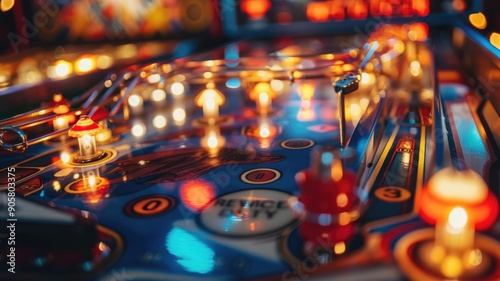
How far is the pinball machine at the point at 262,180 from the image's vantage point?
1.03m

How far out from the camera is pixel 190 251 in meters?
1.13

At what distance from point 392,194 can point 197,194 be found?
0.61 meters

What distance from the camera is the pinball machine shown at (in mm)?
1031

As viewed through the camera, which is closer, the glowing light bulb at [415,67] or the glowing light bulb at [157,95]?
the glowing light bulb at [415,67]

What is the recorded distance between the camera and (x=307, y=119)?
2316mm

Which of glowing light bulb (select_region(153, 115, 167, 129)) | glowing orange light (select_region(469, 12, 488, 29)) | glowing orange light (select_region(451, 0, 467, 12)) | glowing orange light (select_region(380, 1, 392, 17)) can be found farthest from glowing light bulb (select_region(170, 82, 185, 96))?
glowing orange light (select_region(451, 0, 467, 12))

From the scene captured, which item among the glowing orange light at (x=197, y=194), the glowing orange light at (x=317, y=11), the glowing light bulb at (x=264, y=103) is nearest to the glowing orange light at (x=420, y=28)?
the glowing orange light at (x=317, y=11)

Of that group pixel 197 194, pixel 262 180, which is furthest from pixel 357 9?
pixel 197 194

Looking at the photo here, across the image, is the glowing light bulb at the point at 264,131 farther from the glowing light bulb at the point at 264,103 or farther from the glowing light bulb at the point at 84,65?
the glowing light bulb at the point at 84,65

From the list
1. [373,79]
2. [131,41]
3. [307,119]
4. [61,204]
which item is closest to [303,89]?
[373,79]

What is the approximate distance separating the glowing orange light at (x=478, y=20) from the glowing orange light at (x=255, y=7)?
204 centimetres

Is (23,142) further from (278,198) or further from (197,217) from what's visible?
(278,198)

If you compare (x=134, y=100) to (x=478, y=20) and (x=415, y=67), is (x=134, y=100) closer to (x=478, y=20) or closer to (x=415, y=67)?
(x=415, y=67)

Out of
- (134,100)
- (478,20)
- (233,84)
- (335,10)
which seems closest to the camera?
(134,100)
